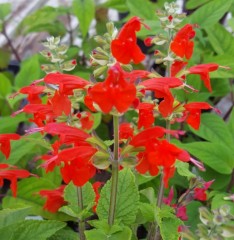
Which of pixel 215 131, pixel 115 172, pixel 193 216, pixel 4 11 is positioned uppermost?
pixel 4 11

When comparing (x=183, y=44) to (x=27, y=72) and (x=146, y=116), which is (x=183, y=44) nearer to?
(x=146, y=116)

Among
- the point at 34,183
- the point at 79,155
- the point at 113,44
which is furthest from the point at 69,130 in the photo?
the point at 34,183

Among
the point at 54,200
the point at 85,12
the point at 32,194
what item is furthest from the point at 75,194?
the point at 85,12

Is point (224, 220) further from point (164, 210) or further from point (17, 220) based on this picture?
point (17, 220)

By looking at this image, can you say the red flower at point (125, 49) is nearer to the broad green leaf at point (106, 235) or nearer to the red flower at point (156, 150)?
the red flower at point (156, 150)

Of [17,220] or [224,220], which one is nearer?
[224,220]

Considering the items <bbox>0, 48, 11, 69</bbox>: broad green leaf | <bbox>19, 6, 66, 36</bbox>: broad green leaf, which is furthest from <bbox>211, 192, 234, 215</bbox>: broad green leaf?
<bbox>0, 48, 11, 69</bbox>: broad green leaf
